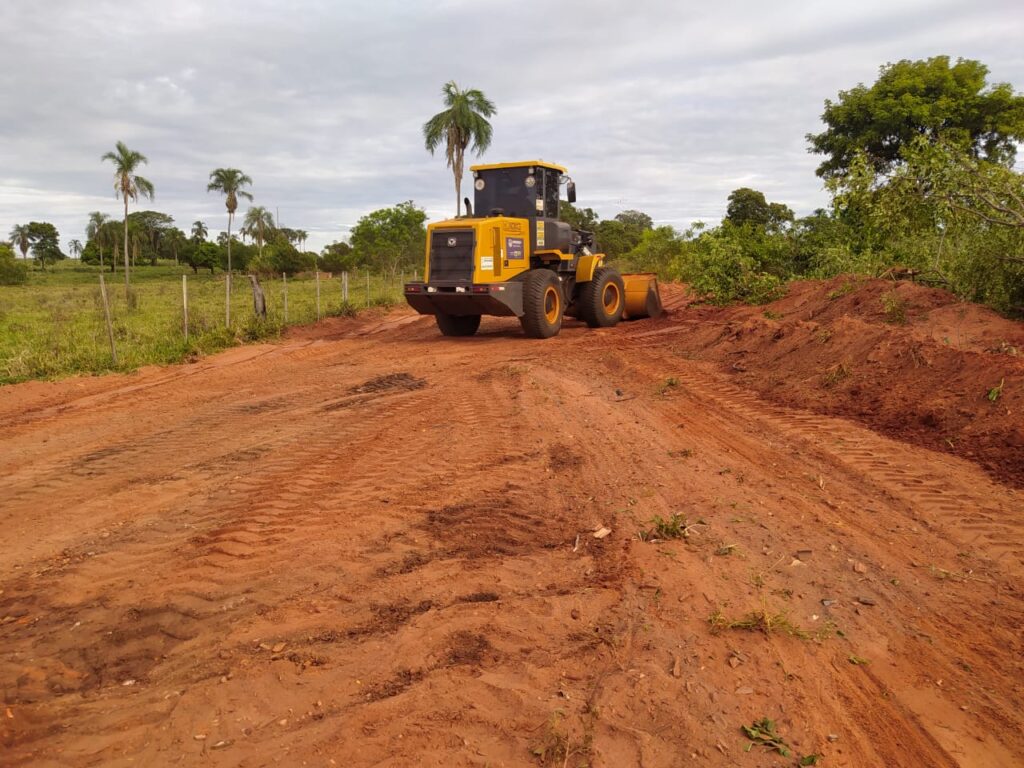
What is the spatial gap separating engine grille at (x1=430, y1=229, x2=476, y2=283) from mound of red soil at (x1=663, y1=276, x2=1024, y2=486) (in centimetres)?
416

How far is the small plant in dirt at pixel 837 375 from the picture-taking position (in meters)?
8.24

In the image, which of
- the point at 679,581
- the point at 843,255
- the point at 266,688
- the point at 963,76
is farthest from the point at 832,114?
the point at 266,688

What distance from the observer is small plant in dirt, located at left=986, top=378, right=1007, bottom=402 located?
659 centimetres

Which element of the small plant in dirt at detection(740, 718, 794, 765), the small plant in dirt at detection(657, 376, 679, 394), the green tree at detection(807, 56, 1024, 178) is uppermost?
the green tree at detection(807, 56, 1024, 178)

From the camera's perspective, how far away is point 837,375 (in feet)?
27.2

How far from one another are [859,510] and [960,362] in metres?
3.41

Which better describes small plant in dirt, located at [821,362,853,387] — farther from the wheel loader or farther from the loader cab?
the loader cab

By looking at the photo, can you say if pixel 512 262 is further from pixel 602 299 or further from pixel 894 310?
pixel 894 310

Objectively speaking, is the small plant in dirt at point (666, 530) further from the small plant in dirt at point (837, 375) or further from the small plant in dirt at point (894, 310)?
the small plant in dirt at point (894, 310)

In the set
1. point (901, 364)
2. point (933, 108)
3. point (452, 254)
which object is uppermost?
point (933, 108)

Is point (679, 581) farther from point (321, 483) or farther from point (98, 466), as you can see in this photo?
point (98, 466)

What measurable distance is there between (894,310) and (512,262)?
6.43 meters

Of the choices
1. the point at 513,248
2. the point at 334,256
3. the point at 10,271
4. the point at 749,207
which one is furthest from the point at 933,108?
the point at 10,271

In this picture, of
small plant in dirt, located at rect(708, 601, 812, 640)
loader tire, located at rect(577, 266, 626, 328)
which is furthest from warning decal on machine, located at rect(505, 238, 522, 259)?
small plant in dirt, located at rect(708, 601, 812, 640)
